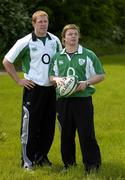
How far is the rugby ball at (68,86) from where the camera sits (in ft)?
23.9

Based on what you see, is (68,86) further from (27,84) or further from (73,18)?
(73,18)

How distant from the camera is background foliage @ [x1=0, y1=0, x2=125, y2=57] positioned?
30.6 m

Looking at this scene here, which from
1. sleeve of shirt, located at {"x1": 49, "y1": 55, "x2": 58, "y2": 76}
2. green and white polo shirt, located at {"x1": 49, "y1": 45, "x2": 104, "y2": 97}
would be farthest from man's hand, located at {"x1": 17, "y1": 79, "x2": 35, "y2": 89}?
green and white polo shirt, located at {"x1": 49, "y1": 45, "x2": 104, "y2": 97}

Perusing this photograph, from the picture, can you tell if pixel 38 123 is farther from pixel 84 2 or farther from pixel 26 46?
pixel 84 2

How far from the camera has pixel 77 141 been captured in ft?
33.8

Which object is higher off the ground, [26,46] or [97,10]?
[26,46]

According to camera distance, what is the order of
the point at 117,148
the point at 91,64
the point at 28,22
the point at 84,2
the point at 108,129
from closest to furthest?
the point at 91,64
the point at 117,148
the point at 108,129
the point at 28,22
the point at 84,2

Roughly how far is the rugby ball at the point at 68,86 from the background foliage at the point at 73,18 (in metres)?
22.7

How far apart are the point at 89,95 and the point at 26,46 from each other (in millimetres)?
1054

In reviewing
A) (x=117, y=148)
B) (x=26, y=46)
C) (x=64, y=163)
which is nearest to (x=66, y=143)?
(x=64, y=163)

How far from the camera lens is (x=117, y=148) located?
31.6 ft

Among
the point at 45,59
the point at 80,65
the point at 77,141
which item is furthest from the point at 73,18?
the point at 80,65

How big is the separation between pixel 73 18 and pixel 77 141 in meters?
29.2

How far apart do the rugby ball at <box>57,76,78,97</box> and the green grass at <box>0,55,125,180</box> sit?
1001mm
